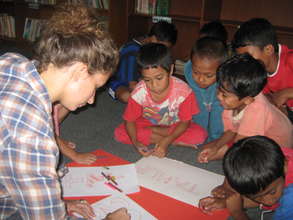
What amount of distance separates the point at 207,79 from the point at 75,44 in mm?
919

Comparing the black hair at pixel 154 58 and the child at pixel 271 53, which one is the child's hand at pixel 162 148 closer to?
the black hair at pixel 154 58

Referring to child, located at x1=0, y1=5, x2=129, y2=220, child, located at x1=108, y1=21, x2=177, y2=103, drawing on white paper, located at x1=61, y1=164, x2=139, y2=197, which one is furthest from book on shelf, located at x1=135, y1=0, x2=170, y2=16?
child, located at x1=0, y1=5, x2=129, y2=220

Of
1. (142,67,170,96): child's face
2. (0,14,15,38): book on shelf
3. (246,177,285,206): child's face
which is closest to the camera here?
(246,177,285,206): child's face

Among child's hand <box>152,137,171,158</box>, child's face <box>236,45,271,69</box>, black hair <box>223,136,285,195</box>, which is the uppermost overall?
child's face <box>236,45,271,69</box>

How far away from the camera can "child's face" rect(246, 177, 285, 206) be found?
2.78 ft

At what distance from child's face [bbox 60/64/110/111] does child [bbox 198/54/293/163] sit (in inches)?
24.7

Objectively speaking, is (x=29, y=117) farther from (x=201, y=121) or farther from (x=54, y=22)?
(x=201, y=121)

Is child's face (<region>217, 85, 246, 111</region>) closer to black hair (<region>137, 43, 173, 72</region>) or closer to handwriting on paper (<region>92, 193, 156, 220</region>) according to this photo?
black hair (<region>137, 43, 173, 72</region>)

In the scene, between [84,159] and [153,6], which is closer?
[84,159]

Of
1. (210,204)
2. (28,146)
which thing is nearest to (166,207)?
(210,204)

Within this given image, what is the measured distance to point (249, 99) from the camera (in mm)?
1258

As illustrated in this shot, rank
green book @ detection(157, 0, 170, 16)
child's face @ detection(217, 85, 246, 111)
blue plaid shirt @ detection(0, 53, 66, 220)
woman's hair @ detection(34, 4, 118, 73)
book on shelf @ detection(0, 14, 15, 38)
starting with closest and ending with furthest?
blue plaid shirt @ detection(0, 53, 66, 220) → woman's hair @ detection(34, 4, 118, 73) → child's face @ detection(217, 85, 246, 111) → green book @ detection(157, 0, 170, 16) → book on shelf @ detection(0, 14, 15, 38)

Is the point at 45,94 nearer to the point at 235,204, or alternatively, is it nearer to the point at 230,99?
the point at 235,204

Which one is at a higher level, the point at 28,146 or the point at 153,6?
the point at 153,6
